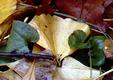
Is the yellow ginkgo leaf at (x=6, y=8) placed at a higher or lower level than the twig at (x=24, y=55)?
higher

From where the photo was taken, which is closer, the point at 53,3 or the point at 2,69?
the point at 2,69

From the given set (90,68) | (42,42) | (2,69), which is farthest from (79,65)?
(2,69)

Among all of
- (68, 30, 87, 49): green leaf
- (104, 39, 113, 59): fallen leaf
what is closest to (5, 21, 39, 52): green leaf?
(68, 30, 87, 49): green leaf

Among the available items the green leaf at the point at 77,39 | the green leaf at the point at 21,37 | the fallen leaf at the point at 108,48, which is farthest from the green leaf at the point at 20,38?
the fallen leaf at the point at 108,48

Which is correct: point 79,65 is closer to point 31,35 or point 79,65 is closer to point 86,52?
point 86,52

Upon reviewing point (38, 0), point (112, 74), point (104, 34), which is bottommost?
point (112, 74)

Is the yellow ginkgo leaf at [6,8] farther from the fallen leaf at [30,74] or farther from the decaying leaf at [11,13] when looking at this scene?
the fallen leaf at [30,74]

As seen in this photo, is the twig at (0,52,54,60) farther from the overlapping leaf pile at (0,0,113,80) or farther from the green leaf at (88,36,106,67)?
the green leaf at (88,36,106,67)
